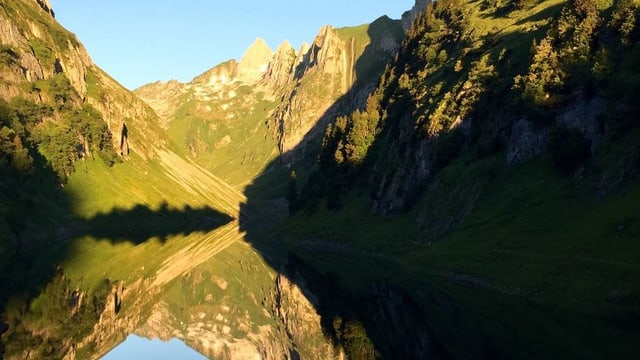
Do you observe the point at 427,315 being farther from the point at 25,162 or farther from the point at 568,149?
the point at 25,162

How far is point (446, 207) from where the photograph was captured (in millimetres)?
85500

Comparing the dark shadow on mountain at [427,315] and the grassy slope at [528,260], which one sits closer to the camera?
the dark shadow on mountain at [427,315]

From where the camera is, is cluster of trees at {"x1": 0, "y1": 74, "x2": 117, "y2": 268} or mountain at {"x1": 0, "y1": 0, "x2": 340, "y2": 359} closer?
mountain at {"x1": 0, "y1": 0, "x2": 340, "y2": 359}

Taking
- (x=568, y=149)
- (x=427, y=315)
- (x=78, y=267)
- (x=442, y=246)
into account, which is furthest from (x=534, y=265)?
(x=78, y=267)

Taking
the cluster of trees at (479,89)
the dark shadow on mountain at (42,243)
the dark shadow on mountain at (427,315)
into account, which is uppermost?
the cluster of trees at (479,89)

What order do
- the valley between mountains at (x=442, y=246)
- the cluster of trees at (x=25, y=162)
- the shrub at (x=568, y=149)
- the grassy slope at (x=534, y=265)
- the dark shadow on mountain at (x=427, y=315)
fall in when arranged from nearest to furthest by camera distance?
the dark shadow on mountain at (x=427, y=315)
the grassy slope at (x=534, y=265)
the valley between mountains at (x=442, y=246)
the shrub at (x=568, y=149)
the cluster of trees at (x=25, y=162)

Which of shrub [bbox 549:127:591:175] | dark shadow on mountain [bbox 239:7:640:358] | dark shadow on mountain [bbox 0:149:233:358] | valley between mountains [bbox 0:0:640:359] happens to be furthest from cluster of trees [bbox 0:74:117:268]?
shrub [bbox 549:127:591:175]

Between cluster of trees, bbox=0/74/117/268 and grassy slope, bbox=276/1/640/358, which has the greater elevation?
cluster of trees, bbox=0/74/117/268

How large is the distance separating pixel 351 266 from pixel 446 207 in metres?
16.8

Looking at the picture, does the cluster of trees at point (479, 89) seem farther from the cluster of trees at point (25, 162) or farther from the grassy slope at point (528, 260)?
the cluster of trees at point (25, 162)

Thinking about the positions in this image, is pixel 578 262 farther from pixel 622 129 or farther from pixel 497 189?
pixel 497 189

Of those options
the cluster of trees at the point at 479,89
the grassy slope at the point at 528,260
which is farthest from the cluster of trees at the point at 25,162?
the grassy slope at the point at 528,260

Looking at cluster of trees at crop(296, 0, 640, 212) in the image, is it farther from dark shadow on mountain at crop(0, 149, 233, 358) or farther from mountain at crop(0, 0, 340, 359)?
dark shadow on mountain at crop(0, 149, 233, 358)

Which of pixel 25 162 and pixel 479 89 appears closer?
pixel 479 89
